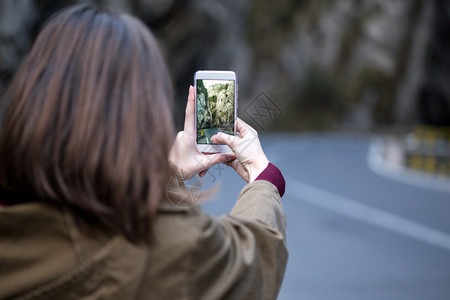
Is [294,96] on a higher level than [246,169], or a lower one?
lower

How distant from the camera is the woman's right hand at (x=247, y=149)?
192 cm

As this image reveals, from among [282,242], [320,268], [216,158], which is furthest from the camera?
[320,268]

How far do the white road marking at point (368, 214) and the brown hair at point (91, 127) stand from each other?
7834 mm

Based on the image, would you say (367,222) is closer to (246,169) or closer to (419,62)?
(246,169)

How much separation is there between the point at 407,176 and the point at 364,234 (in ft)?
28.7

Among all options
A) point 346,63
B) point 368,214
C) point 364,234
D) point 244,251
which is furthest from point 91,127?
point 346,63

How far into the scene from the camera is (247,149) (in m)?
1.95

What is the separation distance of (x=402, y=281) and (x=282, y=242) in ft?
18.3

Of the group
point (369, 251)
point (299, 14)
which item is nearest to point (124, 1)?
point (369, 251)

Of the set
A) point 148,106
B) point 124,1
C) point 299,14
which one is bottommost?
point 299,14

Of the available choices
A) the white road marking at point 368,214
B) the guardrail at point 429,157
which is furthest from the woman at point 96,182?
the guardrail at point 429,157

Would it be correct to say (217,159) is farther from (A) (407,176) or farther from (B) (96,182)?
(A) (407,176)

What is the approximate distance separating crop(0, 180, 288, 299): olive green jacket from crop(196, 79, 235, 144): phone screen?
0.76 metres

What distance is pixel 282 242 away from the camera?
5.31 feet
